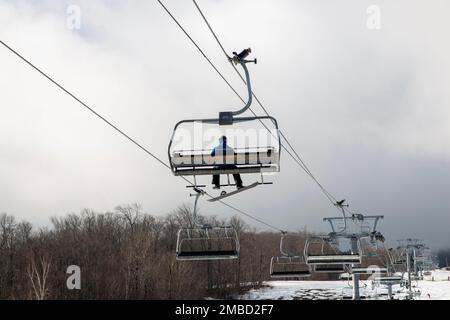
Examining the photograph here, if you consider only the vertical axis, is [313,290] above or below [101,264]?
below

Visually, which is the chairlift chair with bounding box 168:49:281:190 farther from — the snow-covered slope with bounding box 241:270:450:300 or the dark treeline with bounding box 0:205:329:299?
the snow-covered slope with bounding box 241:270:450:300

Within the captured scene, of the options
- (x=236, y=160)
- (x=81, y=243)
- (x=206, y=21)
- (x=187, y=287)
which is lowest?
(x=187, y=287)

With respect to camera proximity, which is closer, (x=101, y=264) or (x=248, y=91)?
(x=248, y=91)

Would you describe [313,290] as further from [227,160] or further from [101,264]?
[227,160]

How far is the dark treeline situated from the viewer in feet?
177

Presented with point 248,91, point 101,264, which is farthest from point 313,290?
point 248,91

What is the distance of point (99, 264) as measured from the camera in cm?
6278

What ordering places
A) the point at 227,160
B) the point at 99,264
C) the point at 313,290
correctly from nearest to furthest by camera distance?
the point at 227,160, the point at 99,264, the point at 313,290

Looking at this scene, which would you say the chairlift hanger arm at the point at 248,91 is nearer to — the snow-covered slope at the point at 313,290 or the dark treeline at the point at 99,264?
the dark treeline at the point at 99,264

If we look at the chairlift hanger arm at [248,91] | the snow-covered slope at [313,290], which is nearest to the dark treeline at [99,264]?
the snow-covered slope at [313,290]
